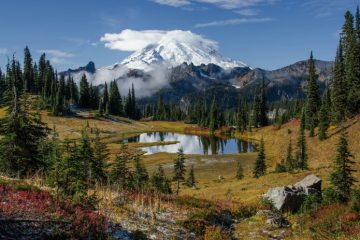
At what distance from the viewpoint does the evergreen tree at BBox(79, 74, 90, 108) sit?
572 ft

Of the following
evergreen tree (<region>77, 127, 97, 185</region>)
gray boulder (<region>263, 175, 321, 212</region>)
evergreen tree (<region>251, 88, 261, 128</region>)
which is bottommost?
gray boulder (<region>263, 175, 321, 212</region>)

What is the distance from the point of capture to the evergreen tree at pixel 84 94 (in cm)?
17438

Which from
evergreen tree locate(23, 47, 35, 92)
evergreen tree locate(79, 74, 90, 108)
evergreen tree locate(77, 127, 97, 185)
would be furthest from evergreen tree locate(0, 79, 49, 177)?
evergreen tree locate(23, 47, 35, 92)

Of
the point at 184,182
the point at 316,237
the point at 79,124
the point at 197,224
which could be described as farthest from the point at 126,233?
the point at 79,124

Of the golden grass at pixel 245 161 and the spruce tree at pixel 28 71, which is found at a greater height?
the spruce tree at pixel 28 71

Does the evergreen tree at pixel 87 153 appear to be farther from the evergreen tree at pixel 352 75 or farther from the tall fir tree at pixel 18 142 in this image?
the evergreen tree at pixel 352 75

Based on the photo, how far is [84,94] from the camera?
176 metres

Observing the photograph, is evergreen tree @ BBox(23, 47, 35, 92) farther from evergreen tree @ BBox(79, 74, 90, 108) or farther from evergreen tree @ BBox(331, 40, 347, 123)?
evergreen tree @ BBox(331, 40, 347, 123)

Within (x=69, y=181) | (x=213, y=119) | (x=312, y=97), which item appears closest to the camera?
(x=69, y=181)

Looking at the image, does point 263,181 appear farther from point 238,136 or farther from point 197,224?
point 238,136

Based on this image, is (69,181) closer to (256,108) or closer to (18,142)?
(18,142)

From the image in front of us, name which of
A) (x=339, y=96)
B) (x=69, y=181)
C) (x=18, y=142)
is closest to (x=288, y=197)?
(x=69, y=181)

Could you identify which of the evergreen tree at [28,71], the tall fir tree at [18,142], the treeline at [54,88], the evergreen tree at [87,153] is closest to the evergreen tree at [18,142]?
the tall fir tree at [18,142]

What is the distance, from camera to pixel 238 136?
152 m
